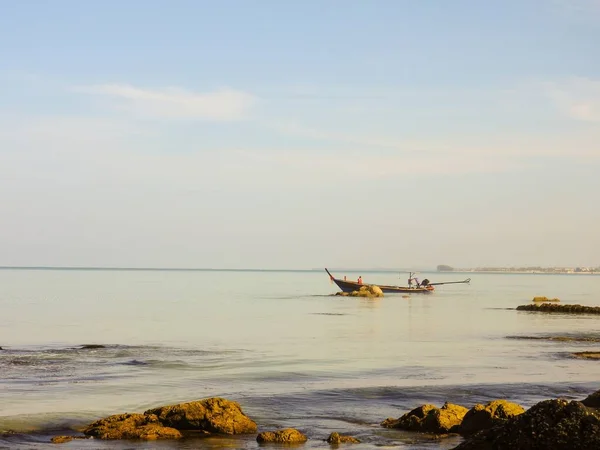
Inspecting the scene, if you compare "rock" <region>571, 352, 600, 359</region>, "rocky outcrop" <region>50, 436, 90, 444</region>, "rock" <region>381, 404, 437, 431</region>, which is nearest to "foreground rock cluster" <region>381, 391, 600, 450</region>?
"rock" <region>381, 404, 437, 431</region>

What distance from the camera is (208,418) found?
59.2 ft

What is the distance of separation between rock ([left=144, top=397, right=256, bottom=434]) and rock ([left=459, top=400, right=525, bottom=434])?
4618mm

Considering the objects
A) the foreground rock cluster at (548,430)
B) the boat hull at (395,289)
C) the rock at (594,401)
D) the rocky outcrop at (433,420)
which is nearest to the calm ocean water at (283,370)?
the rocky outcrop at (433,420)

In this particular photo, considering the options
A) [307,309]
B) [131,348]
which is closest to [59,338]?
[131,348]

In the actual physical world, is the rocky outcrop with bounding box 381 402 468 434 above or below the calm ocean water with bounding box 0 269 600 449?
above

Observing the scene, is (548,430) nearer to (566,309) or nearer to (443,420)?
(443,420)

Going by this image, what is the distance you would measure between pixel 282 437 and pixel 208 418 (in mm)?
1976

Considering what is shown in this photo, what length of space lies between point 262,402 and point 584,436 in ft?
44.7

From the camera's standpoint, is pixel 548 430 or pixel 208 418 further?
pixel 208 418

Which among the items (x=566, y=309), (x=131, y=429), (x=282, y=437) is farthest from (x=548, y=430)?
(x=566, y=309)

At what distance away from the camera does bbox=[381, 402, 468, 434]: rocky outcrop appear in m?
17.9

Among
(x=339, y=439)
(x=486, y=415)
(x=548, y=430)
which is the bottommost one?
(x=339, y=439)

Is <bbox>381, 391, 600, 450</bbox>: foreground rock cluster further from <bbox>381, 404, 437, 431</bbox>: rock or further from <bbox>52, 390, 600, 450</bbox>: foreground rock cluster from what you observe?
<bbox>381, 404, 437, 431</bbox>: rock

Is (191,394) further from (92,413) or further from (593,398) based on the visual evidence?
(593,398)
